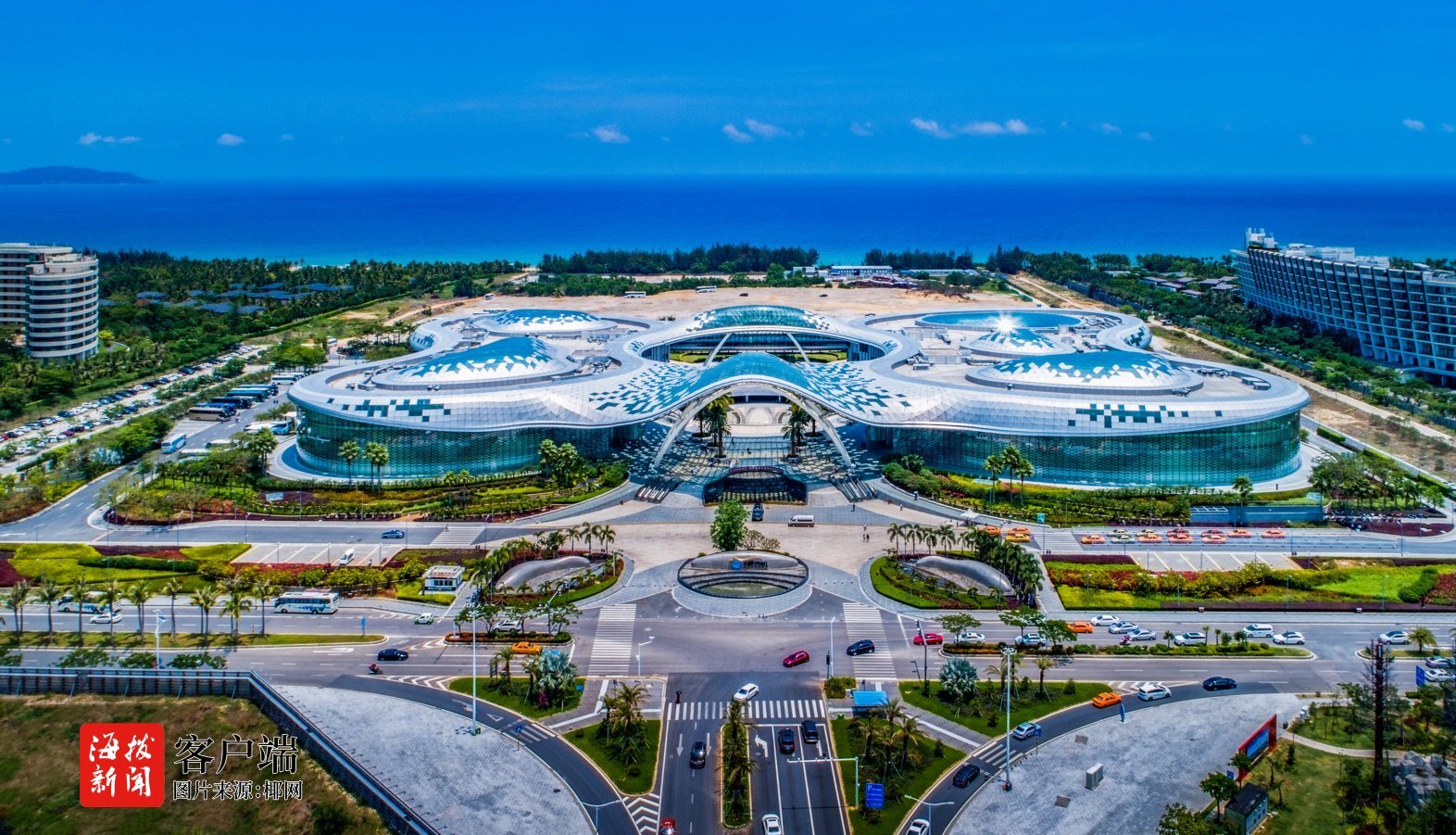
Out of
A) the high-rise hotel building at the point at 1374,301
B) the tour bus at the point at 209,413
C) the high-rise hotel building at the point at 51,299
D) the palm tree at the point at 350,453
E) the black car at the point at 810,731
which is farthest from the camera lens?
the high-rise hotel building at the point at 51,299

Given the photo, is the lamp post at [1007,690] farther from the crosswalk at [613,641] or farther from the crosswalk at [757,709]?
the crosswalk at [613,641]

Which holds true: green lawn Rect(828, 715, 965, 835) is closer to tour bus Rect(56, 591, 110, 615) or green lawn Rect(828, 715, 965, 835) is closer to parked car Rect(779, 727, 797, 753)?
parked car Rect(779, 727, 797, 753)

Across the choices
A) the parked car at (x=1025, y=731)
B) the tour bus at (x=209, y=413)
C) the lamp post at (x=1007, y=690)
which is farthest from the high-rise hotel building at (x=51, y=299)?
the parked car at (x=1025, y=731)

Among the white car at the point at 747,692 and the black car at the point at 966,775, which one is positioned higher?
the white car at the point at 747,692

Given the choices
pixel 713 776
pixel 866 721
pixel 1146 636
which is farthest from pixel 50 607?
pixel 1146 636

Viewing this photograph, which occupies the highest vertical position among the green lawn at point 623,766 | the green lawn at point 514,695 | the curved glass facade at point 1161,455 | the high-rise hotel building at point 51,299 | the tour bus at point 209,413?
the high-rise hotel building at point 51,299

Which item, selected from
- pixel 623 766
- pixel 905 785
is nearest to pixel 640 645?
pixel 623 766

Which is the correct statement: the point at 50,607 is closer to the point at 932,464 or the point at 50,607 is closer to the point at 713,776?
the point at 713,776
